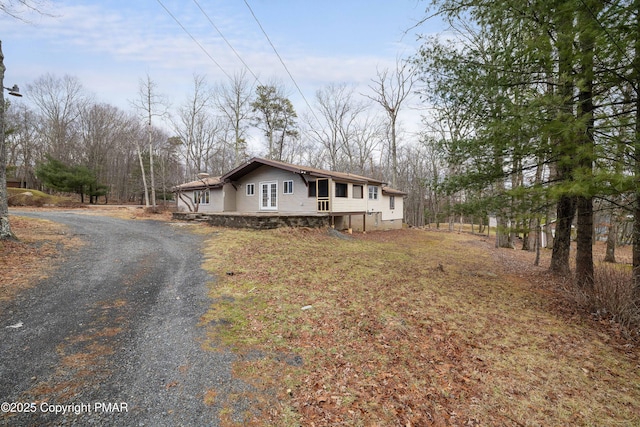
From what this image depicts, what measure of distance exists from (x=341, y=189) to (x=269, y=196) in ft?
15.1

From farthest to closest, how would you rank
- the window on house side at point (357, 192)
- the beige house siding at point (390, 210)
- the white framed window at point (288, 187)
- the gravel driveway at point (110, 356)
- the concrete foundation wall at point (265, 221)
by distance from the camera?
the beige house siding at point (390, 210), the window on house side at point (357, 192), the white framed window at point (288, 187), the concrete foundation wall at point (265, 221), the gravel driveway at point (110, 356)

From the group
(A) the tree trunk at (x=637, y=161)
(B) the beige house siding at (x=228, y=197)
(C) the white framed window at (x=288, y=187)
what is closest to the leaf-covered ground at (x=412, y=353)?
(A) the tree trunk at (x=637, y=161)

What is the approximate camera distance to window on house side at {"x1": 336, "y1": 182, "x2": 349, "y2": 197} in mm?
15524

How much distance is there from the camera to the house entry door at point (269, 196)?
53.6 feet

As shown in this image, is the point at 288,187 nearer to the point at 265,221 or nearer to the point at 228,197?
the point at 265,221

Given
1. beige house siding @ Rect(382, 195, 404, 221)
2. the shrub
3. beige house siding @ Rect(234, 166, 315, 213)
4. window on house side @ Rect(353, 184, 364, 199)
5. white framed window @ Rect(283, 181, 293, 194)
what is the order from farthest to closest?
beige house siding @ Rect(382, 195, 404, 221) → window on house side @ Rect(353, 184, 364, 199) → white framed window @ Rect(283, 181, 293, 194) → beige house siding @ Rect(234, 166, 315, 213) → the shrub

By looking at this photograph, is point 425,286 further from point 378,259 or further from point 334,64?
point 334,64

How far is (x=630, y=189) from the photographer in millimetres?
3424

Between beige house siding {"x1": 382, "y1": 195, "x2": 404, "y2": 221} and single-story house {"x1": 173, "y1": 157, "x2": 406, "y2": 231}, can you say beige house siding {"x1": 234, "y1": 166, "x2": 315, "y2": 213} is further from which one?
beige house siding {"x1": 382, "y1": 195, "x2": 404, "y2": 221}

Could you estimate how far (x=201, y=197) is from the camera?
68.0ft

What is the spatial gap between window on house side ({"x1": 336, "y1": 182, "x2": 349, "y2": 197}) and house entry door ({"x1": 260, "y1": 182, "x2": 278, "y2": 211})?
387 centimetres

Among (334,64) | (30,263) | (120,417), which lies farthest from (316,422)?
(334,64)

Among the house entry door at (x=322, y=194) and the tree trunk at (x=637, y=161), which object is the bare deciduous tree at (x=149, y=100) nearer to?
the house entry door at (x=322, y=194)

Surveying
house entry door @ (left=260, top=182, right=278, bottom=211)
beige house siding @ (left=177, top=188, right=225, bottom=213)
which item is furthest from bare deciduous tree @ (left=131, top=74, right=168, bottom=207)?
house entry door @ (left=260, top=182, right=278, bottom=211)
